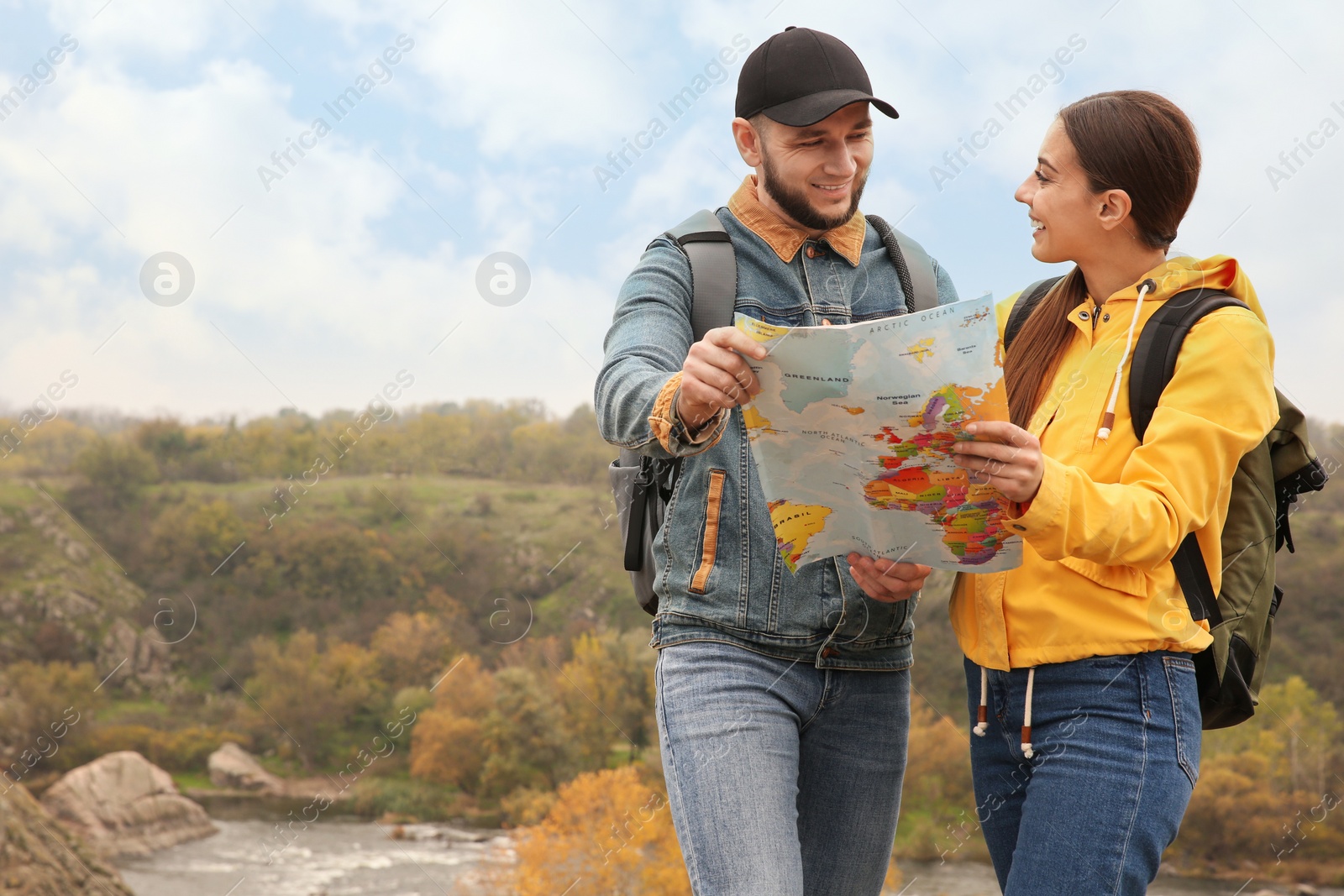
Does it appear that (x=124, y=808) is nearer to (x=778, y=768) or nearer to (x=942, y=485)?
(x=778, y=768)

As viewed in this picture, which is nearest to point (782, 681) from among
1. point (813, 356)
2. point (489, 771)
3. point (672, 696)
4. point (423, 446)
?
point (672, 696)

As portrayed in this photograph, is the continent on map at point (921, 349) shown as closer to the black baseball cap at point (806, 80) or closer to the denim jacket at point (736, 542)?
the denim jacket at point (736, 542)

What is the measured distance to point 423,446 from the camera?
2480 inches

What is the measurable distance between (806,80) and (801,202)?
23 centimetres

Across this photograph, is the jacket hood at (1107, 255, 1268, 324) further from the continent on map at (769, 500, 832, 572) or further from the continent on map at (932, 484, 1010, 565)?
the continent on map at (769, 500, 832, 572)

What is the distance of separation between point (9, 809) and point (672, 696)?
85.7 feet

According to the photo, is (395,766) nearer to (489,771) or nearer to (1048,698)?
(489,771)

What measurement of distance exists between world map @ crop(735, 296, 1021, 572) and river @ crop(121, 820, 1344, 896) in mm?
37626

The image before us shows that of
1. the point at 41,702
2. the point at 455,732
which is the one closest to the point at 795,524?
the point at 455,732

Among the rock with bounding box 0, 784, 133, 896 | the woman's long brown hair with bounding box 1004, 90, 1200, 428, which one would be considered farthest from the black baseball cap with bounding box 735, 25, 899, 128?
the rock with bounding box 0, 784, 133, 896

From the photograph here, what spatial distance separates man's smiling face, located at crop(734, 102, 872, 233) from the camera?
6.97 feet

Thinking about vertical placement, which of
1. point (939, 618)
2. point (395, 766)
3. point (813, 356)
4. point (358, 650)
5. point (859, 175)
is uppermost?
point (859, 175)

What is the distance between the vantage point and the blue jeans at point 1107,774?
1.65 metres

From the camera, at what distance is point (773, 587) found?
2012 millimetres
